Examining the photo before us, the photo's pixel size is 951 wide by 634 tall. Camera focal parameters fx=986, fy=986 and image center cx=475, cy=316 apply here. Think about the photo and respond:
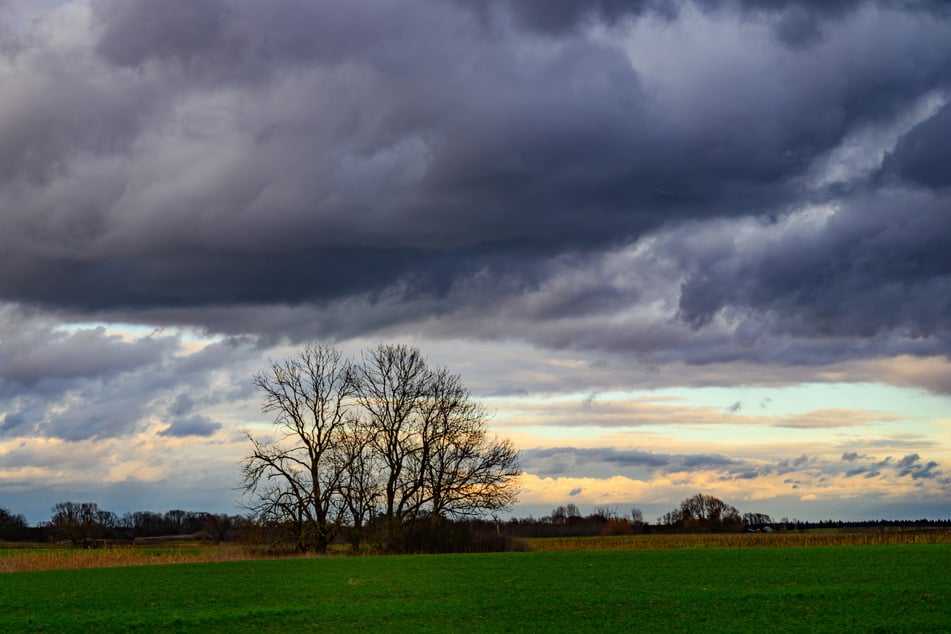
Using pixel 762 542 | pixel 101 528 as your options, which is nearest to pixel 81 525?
pixel 101 528

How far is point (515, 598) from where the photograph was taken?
1209 inches

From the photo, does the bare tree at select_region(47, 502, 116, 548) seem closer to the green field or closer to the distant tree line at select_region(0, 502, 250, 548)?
the distant tree line at select_region(0, 502, 250, 548)

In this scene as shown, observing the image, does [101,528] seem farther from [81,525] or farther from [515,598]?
[515,598]

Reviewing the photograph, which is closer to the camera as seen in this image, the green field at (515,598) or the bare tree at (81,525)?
the green field at (515,598)

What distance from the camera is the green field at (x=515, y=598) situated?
2495 cm

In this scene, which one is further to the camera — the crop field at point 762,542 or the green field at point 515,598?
the crop field at point 762,542

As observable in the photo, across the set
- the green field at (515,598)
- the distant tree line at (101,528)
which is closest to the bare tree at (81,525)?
the distant tree line at (101,528)

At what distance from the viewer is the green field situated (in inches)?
982

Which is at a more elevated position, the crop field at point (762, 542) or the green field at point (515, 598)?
the crop field at point (762, 542)

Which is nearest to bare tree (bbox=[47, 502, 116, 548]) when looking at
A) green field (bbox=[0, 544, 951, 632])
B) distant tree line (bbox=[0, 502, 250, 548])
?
distant tree line (bbox=[0, 502, 250, 548])

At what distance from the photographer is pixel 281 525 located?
72562 mm

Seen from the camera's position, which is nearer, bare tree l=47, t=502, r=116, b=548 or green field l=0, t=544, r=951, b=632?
green field l=0, t=544, r=951, b=632

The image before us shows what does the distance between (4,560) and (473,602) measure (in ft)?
158

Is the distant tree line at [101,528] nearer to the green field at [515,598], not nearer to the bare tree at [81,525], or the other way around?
the bare tree at [81,525]
